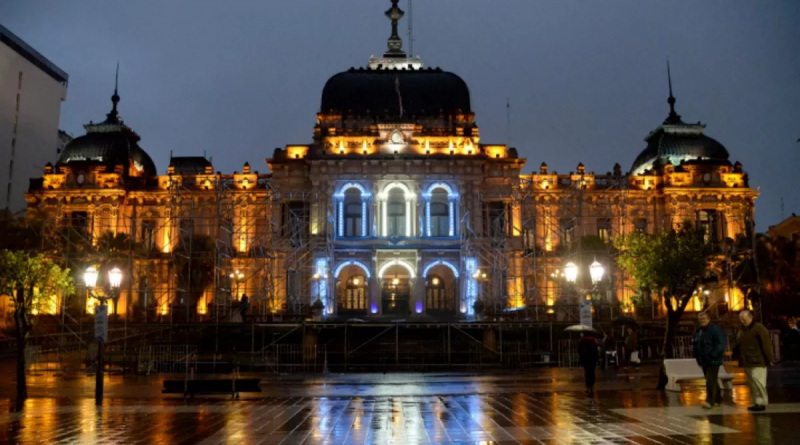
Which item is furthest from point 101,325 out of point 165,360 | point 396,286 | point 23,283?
point 396,286

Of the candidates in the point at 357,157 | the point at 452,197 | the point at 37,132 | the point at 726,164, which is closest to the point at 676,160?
the point at 726,164

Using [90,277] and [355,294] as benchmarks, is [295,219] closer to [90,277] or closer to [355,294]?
[355,294]

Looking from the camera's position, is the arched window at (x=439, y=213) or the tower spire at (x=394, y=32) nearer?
the arched window at (x=439, y=213)

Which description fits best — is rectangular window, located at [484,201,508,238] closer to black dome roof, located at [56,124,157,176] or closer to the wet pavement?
black dome roof, located at [56,124,157,176]

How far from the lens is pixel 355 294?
57281mm

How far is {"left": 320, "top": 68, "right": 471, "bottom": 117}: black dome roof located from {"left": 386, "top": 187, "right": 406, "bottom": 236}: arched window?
23.2 ft

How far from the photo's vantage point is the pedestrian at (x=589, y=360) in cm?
1977

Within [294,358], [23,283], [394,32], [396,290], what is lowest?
[294,358]

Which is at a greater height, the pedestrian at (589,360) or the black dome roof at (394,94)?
the black dome roof at (394,94)

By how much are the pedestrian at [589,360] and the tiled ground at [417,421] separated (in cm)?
72

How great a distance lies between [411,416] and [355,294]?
42.1m

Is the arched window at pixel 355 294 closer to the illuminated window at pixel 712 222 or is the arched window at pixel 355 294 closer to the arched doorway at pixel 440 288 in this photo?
the arched doorway at pixel 440 288

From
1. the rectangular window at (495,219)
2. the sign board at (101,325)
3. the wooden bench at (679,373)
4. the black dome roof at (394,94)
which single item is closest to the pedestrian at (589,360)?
the wooden bench at (679,373)

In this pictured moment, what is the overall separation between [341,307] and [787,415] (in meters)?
43.6
